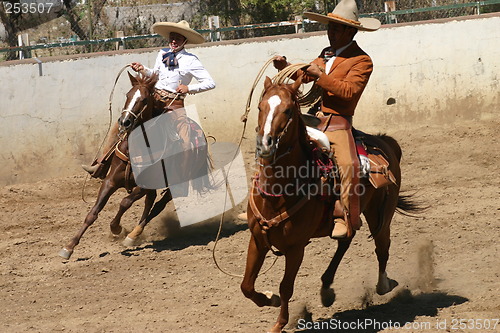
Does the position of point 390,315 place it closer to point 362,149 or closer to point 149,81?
point 362,149

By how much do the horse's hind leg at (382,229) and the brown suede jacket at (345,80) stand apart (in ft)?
3.26

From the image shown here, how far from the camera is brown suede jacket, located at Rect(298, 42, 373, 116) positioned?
562cm

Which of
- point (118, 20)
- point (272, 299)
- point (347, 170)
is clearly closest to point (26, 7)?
point (118, 20)

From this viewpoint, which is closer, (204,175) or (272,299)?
(272,299)

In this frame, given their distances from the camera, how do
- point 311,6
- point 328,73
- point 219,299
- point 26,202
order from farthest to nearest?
A: point 311,6 → point 26,202 → point 219,299 → point 328,73

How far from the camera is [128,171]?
850cm

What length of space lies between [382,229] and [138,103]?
297 centimetres

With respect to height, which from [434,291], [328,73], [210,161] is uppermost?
[328,73]

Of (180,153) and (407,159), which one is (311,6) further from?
(180,153)

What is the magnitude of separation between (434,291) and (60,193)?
578cm

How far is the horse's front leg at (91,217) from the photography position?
Result: 802cm

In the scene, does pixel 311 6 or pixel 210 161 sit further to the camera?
pixel 311 6

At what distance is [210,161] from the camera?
9.10 m

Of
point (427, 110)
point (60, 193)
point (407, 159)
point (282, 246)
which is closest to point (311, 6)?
point (427, 110)
